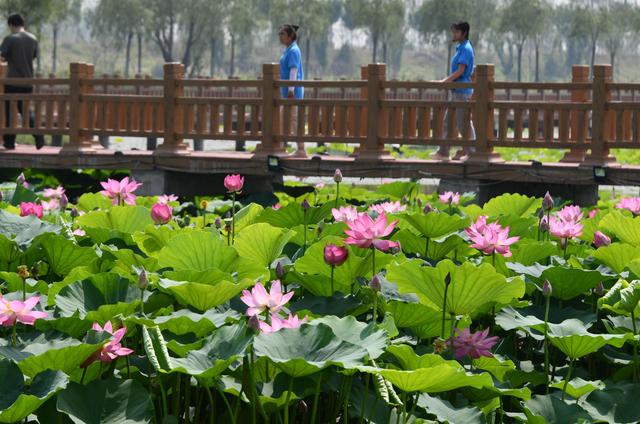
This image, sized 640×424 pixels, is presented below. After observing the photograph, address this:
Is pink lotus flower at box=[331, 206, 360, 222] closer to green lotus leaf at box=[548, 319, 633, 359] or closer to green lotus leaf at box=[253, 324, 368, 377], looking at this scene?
green lotus leaf at box=[548, 319, 633, 359]

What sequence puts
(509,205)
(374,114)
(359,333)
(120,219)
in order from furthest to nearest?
(374,114) → (509,205) → (120,219) → (359,333)

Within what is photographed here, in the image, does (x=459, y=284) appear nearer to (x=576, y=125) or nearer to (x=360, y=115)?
(x=576, y=125)

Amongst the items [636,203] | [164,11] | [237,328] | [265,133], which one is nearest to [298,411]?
[237,328]

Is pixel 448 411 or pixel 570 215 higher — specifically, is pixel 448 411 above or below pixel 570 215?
below

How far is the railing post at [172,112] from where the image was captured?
13812 millimetres

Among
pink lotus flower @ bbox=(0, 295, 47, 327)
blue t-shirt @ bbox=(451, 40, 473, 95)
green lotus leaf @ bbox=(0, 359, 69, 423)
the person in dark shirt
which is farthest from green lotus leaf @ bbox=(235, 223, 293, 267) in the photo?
the person in dark shirt

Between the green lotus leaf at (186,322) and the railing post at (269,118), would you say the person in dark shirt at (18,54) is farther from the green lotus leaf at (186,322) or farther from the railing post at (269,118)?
the green lotus leaf at (186,322)

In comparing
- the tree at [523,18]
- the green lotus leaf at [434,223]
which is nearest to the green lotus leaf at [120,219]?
the green lotus leaf at [434,223]

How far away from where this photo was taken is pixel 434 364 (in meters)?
2.81

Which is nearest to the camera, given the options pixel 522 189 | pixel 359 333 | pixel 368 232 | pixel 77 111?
pixel 359 333

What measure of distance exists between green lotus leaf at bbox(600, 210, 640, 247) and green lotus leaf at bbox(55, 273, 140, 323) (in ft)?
5.98

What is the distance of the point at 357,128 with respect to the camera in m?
13.2

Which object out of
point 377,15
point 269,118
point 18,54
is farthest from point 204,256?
point 377,15

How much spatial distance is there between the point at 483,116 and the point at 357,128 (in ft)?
4.41
